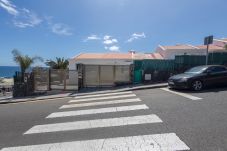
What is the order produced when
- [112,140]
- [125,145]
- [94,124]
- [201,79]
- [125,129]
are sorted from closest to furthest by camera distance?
[125,145] < [112,140] < [125,129] < [94,124] < [201,79]

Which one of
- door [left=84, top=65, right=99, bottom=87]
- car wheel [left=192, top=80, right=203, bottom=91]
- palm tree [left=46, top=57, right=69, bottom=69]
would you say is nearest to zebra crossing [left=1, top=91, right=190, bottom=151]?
car wheel [left=192, top=80, right=203, bottom=91]

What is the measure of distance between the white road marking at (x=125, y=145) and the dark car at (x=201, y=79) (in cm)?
794

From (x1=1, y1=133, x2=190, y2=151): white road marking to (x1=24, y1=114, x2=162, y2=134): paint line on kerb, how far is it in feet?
3.80

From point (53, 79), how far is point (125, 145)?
1425 centimetres

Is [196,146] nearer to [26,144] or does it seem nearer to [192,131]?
[192,131]

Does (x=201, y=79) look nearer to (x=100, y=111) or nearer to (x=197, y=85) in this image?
(x=197, y=85)

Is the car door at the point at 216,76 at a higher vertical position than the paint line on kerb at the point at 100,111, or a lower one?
higher

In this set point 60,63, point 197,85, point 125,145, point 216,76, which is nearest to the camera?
point 125,145

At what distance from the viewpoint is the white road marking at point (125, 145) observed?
4840mm

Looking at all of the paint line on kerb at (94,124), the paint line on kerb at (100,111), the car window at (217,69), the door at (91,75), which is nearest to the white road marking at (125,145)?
the paint line on kerb at (94,124)

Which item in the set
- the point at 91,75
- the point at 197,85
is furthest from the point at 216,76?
the point at 91,75

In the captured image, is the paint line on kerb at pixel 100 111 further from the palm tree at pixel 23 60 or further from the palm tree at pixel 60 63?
the palm tree at pixel 60 63

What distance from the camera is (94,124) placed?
6.83m

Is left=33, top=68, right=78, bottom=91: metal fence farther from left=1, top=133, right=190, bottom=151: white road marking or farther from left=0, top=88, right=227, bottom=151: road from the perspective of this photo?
left=1, top=133, right=190, bottom=151: white road marking
